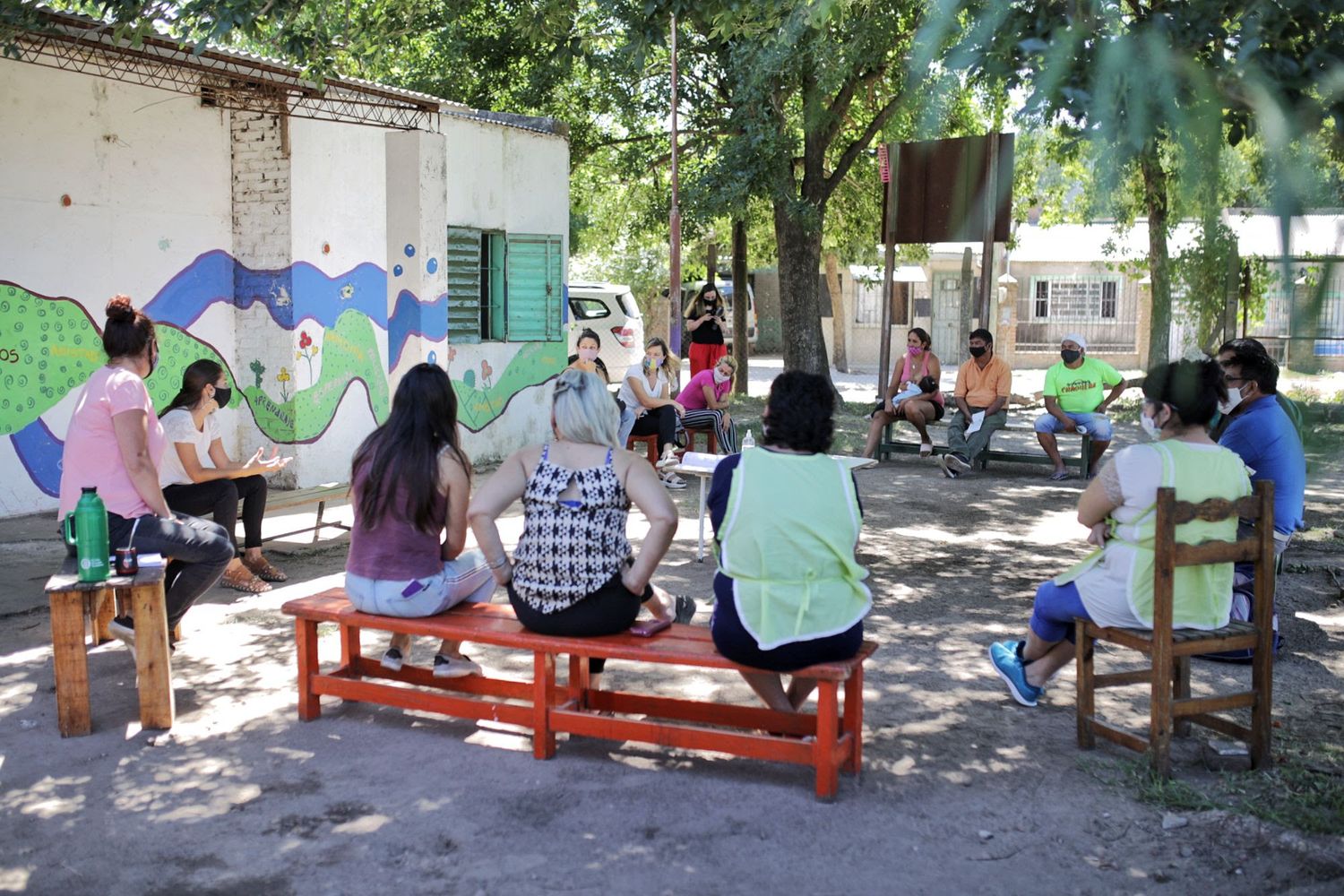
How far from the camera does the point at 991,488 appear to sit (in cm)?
1067

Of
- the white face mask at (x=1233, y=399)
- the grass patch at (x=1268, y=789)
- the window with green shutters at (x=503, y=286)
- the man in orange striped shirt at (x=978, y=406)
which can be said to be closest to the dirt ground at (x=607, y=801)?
the grass patch at (x=1268, y=789)

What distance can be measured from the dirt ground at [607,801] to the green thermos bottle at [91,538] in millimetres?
598

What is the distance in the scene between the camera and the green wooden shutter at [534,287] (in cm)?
1255

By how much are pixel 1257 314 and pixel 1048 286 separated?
1200 inches

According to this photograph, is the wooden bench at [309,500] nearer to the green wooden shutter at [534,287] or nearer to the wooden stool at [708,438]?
the wooden stool at [708,438]

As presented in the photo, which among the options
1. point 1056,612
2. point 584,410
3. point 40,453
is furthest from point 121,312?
point 40,453

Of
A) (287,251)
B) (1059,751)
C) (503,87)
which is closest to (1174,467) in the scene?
(1059,751)

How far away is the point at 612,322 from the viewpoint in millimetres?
21141

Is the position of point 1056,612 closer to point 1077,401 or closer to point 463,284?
point 1077,401

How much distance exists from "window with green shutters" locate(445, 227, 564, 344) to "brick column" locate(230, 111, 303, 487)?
1882 mm

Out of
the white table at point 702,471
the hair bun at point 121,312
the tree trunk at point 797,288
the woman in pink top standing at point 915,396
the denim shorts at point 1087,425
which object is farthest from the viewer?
the tree trunk at point 797,288

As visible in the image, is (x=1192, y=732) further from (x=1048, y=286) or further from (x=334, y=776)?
(x=1048, y=286)

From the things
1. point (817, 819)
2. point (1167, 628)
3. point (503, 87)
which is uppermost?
point (503, 87)

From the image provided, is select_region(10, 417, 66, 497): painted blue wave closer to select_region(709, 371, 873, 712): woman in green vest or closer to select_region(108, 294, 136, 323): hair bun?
select_region(108, 294, 136, 323): hair bun
